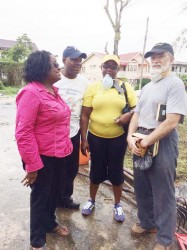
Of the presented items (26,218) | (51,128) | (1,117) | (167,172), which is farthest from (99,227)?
(1,117)

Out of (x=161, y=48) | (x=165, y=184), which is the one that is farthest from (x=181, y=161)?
(x=161, y=48)

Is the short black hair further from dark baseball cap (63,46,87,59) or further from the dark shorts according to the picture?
the dark shorts

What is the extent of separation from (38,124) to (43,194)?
692mm

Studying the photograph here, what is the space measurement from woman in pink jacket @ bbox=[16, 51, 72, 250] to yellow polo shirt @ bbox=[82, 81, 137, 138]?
569 millimetres

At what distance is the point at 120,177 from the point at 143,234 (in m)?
0.72

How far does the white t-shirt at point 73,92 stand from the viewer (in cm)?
311

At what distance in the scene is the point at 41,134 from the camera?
2379 millimetres

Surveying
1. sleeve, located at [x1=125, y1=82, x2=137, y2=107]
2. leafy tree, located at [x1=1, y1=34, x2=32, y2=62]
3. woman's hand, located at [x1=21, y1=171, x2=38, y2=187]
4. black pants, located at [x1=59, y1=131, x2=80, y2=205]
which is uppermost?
leafy tree, located at [x1=1, y1=34, x2=32, y2=62]

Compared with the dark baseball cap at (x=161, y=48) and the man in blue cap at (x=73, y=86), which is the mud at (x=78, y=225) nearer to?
the man in blue cap at (x=73, y=86)

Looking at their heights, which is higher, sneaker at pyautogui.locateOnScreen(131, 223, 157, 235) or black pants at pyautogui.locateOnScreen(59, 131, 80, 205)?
black pants at pyautogui.locateOnScreen(59, 131, 80, 205)

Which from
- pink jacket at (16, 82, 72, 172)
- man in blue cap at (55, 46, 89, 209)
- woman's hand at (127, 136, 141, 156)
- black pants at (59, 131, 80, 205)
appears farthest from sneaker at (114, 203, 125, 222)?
pink jacket at (16, 82, 72, 172)

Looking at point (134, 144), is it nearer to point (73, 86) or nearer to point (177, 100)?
point (177, 100)

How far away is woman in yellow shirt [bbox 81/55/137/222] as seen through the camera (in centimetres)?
302

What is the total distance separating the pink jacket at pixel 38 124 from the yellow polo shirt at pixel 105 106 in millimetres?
Answer: 607
